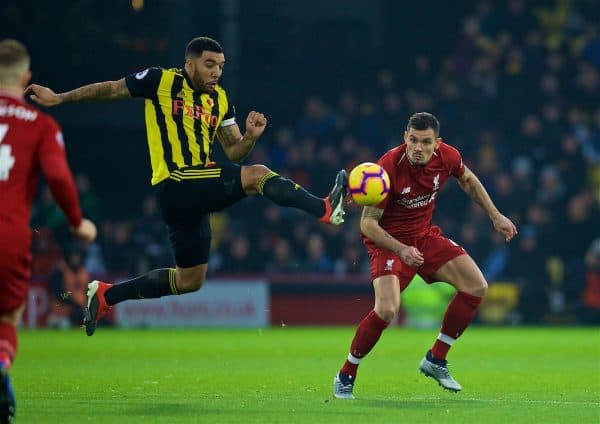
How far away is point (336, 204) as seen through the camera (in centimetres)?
820

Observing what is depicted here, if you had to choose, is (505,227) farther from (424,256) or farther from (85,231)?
(85,231)

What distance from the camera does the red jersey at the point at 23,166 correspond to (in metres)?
6.39

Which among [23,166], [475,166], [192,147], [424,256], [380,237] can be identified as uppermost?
[23,166]

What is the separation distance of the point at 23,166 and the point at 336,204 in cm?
245

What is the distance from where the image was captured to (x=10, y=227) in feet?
21.0

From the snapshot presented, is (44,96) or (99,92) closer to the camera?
(44,96)

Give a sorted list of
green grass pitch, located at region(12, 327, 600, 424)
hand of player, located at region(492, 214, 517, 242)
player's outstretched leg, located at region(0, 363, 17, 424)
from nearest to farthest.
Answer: player's outstretched leg, located at region(0, 363, 17, 424)
green grass pitch, located at region(12, 327, 600, 424)
hand of player, located at region(492, 214, 517, 242)

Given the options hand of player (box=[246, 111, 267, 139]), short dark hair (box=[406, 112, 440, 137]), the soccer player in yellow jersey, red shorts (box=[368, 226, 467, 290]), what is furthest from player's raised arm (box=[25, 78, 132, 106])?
red shorts (box=[368, 226, 467, 290])

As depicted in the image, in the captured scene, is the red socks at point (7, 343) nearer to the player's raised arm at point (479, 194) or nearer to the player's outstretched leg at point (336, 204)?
the player's outstretched leg at point (336, 204)

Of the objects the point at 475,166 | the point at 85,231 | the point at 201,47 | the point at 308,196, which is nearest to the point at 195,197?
the point at 308,196

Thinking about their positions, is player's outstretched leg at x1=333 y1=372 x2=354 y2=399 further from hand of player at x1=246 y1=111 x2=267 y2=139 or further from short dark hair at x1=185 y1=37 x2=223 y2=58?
short dark hair at x1=185 y1=37 x2=223 y2=58

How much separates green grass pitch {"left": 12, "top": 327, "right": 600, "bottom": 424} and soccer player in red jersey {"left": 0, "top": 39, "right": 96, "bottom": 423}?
115 cm

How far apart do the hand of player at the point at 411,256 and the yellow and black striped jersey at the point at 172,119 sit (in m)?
1.63

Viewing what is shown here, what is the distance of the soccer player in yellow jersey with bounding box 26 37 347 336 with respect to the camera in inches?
343
